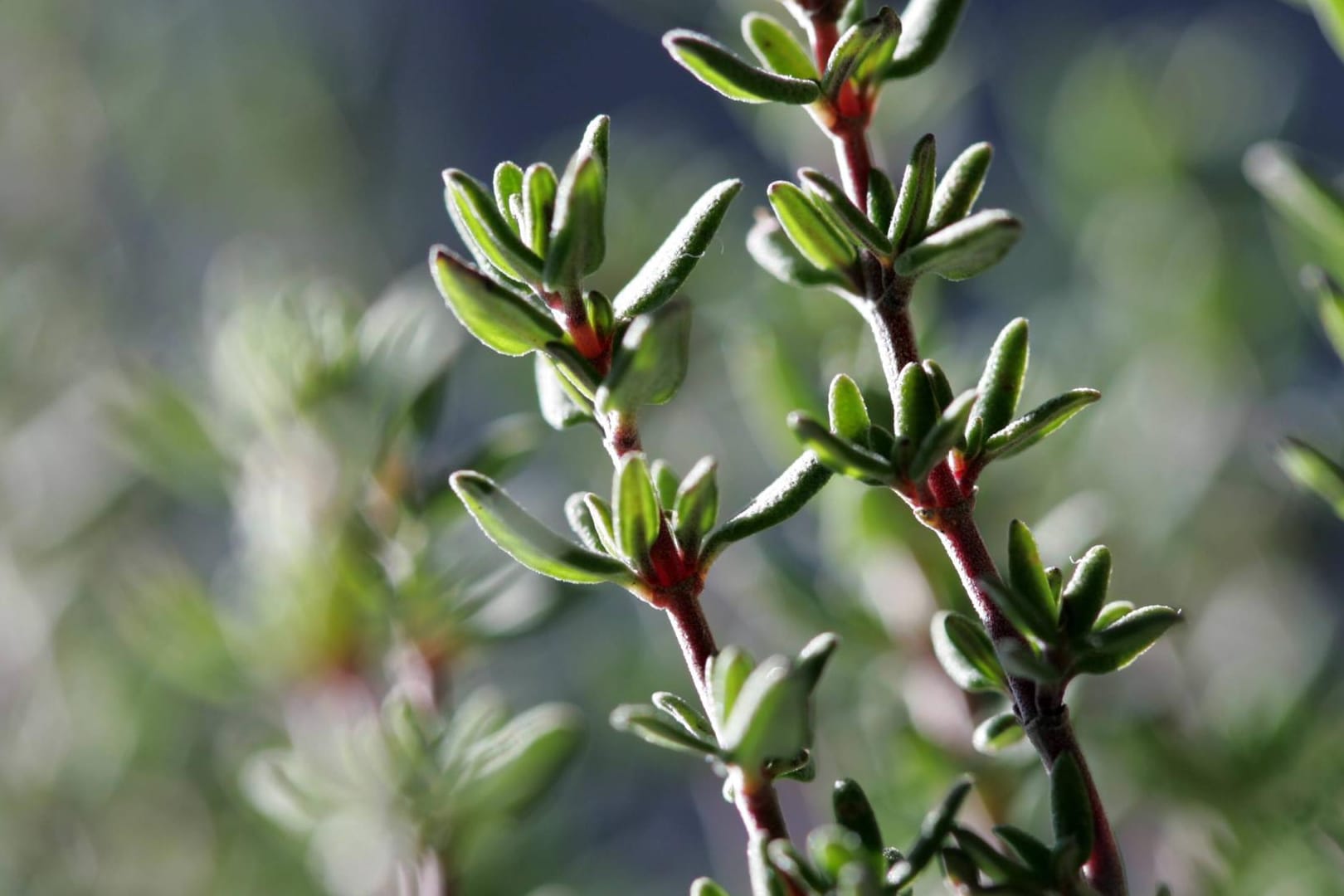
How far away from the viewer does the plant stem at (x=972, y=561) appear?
0.32 metres

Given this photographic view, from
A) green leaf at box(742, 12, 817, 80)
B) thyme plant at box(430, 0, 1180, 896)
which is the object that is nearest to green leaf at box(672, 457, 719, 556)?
thyme plant at box(430, 0, 1180, 896)

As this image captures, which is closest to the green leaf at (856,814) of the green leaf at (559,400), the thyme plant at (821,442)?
the thyme plant at (821,442)

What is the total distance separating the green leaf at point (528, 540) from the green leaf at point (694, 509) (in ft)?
0.06

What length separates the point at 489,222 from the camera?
1.06ft

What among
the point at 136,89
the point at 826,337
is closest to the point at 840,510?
the point at 826,337

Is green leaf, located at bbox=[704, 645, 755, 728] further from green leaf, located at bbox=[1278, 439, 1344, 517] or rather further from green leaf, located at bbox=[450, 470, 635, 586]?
green leaf, located at bbox=[1278, 439, 1344, 517]

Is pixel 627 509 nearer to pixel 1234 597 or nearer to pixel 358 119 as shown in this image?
pixel 1234 597

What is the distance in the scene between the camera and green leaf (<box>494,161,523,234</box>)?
356mm

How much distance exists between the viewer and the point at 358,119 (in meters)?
1.42

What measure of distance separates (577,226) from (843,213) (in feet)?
0.19

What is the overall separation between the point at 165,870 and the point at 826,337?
0.54 meters

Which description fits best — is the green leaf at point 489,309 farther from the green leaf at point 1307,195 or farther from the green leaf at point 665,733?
the green leaf at point 1307,195

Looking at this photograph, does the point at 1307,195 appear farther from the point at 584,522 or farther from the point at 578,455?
the point at 578,455

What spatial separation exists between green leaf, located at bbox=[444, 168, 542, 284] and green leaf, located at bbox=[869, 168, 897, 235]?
0.08 metres
